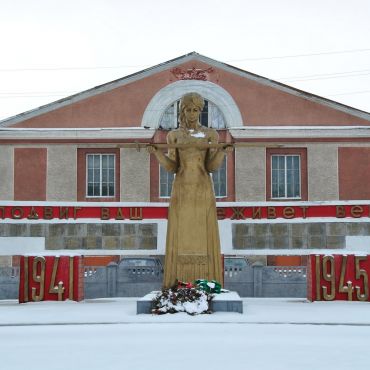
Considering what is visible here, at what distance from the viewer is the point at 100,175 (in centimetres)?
3459

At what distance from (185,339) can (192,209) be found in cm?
501

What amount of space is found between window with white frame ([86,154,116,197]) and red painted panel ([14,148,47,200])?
209 cm

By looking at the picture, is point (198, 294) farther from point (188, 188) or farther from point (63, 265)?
point (63, 265)

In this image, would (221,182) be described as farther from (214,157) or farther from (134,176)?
(214,157)

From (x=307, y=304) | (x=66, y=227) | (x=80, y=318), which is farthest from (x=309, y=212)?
(x=80, y=318)

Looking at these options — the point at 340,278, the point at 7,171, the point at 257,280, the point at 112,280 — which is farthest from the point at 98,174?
the point at 340,278

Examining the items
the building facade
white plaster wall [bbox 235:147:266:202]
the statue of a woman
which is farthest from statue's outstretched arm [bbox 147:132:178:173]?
white plaster wall [bbox 235:147:266:202]

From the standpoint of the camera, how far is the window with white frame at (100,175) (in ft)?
113

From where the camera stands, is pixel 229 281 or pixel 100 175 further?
pixel 100 175

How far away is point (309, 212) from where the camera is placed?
901 inches

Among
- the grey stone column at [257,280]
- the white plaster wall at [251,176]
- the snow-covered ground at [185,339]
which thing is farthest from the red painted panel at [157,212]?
the white plaster wall at [251,176]

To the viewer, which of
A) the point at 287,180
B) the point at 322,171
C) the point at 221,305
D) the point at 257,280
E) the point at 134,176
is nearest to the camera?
the point at 221,305

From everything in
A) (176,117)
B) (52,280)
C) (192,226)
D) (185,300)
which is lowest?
(185,300)

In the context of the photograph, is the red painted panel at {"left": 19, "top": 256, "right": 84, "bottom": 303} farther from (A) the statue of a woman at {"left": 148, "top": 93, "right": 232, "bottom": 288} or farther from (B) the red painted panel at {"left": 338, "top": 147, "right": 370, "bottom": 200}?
(B) the red painted panel at {"left": 338, "top": 147, "right": 370, "bottom": 200}
